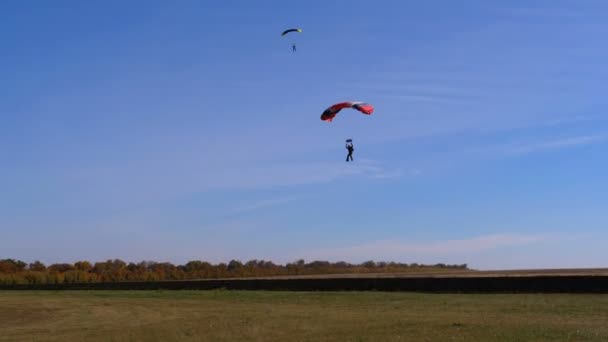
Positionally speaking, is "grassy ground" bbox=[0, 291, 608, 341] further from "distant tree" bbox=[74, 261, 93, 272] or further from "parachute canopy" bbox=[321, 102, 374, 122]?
"distant tree" bbox=[74, 261, 93, 272]

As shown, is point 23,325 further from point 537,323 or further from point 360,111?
point 537,323

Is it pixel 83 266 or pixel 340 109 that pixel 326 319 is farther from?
pixel 83 266

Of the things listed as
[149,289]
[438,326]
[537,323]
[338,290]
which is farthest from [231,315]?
[149,289]

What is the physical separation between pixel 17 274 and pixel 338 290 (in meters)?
52.8

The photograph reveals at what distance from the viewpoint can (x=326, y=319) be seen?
1011 inches

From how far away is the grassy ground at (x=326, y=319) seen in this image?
20.6m

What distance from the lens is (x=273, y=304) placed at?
34.5 m

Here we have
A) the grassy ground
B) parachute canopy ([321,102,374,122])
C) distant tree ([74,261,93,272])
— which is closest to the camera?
the grassy ground

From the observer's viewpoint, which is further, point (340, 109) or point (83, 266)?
point (83, 266)

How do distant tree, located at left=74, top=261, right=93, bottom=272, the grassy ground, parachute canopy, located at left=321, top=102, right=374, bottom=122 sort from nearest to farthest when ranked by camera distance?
A: the grassy ground, parachute canopy, located at left=321, top=102, right=374, bottom=122, distant tree, located at left=74, top=261, right=93, bottom=272

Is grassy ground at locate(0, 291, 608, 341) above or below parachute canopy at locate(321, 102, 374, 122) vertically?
below

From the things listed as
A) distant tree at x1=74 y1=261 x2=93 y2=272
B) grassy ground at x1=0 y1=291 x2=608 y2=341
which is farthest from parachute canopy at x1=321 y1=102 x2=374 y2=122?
distant tree at x1=74 y1=261 x2=93 y2=272

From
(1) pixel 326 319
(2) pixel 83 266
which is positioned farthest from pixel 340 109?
(2) pixel 83 266

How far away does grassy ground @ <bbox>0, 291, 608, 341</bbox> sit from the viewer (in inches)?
810
